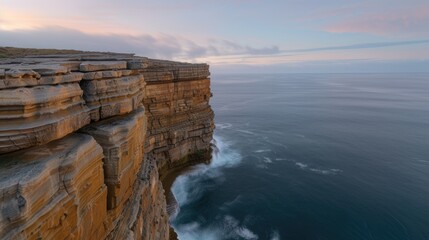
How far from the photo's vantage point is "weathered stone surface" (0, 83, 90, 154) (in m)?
7.10

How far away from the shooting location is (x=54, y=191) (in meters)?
7.40

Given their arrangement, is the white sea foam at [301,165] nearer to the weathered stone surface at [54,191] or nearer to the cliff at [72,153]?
the cliff at [72,153]

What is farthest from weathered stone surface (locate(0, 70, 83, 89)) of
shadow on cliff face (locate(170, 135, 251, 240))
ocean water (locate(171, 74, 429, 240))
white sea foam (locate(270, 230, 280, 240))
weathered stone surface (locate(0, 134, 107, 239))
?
white sea foam (locate(270, 230, 280, 240))

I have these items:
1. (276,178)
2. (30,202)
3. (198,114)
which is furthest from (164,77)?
(30,202)

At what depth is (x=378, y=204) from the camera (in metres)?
28.6

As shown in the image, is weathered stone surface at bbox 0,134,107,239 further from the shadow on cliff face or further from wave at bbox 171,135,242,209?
wave at bbox 171,135,242,209

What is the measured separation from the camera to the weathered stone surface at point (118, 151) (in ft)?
32.8

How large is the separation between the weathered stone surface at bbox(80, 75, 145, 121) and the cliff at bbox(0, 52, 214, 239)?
34 mm

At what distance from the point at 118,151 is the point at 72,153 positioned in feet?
7.59

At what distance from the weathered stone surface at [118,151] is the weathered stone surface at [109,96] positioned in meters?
0.38

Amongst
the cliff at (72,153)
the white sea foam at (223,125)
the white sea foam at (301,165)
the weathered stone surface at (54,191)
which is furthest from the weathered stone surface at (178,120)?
the weathered stone surface at (54,191)

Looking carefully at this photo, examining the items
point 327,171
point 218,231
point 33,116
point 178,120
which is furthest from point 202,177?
point 33,116

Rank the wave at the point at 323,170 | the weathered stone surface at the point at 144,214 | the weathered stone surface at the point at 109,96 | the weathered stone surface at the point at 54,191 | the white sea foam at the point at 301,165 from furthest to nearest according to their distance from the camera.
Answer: the white sea foam at the point at 301,165 < the wave at the point at 323,170 < the weathered stone surface at the point at 144,214 < the weathered stone surface at the point at 109,96 < the weathered stone surface at the point at 54,191

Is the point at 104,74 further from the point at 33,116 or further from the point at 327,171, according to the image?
the point at 327,171
